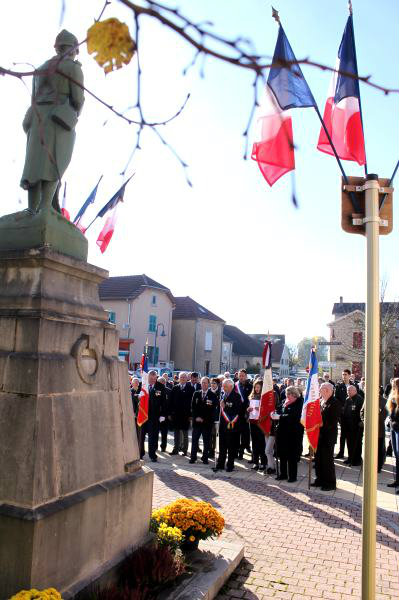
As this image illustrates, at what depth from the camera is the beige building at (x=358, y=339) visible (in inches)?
1152

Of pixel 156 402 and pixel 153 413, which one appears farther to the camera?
pixel 156 402

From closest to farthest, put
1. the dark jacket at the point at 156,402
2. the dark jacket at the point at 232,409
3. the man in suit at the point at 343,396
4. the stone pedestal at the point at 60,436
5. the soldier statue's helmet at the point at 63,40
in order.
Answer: the stone pedestal at the point at 60,436
the soldier statue's helmet at the point at 63,40
the dark jacket at the point at 232,409
the dark jacket at the point at 156,402
the man in suit at the point at 343,396

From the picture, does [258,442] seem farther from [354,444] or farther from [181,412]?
[354,444]

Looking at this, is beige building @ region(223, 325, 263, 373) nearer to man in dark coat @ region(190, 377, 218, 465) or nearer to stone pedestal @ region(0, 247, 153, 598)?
man in dark coat @ region(190, 377, 218, 465)

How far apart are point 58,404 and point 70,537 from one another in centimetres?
97

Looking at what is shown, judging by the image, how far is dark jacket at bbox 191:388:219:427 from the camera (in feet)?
34.2

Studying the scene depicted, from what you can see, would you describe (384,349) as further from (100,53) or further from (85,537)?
(100,53)

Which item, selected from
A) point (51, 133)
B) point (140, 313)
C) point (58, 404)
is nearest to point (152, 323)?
point (140, 313)

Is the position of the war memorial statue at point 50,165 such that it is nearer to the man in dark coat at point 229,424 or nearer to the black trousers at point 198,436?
the man in dark coat at point 229,424

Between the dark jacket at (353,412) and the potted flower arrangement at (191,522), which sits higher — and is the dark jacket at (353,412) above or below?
above

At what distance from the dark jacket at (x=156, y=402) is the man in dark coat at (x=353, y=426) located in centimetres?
419

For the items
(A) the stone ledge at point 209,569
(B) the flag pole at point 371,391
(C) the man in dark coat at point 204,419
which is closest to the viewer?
(B) the flag pole at point 371,391

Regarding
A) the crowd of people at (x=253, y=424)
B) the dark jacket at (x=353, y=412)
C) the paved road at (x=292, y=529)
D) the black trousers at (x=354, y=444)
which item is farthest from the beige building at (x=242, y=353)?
the paved road at (x=292, y=529)

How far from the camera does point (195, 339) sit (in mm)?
42844
